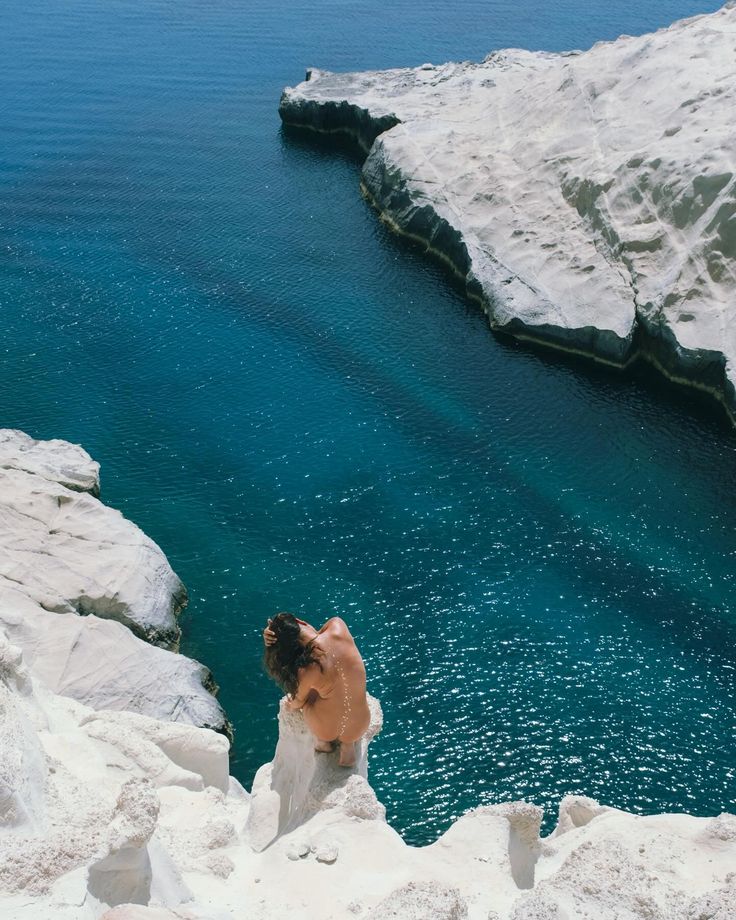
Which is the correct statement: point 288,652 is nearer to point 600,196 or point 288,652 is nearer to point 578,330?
point 578,330

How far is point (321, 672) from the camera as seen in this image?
32.8 ft

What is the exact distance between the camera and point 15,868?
7352 mm

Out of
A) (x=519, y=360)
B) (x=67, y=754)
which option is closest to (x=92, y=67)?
(x=519, y=360)

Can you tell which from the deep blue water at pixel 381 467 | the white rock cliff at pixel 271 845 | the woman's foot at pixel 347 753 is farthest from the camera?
the deep blue water at pixel 381 467

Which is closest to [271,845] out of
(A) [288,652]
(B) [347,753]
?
(B) [347,753]

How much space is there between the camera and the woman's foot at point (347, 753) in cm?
1031

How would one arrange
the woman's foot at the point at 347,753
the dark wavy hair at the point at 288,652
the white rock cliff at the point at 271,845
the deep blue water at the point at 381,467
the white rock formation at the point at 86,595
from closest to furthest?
1. the white rock cliff at the point at 271,845
2. the dark wavy hair at the point at 288,652
3. the woman's foot at the point at 347,753
4. the white rock formation at the point at 86,595
5. the deep blue water at the point at 381,467

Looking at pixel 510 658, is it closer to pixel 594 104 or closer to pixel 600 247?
pixel 600 247

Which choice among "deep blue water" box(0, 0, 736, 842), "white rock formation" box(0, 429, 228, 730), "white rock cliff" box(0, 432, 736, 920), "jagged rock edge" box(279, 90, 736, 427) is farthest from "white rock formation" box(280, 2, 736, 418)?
"white rock cliff" box(0, 432, 736, 920)

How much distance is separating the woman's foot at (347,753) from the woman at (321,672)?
155mm

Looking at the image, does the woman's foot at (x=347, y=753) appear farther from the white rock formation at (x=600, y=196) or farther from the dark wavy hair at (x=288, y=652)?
the white rock formation at (x=600, y=196)

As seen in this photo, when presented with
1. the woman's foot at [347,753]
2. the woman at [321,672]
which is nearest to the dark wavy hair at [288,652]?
the woman at [321,672]

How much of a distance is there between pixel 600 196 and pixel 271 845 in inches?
1008

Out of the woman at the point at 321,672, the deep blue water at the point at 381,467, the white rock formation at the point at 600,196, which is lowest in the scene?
the deep blue water at the point at 381,467
